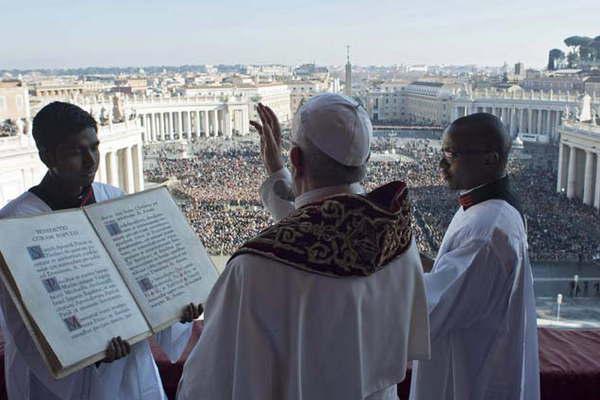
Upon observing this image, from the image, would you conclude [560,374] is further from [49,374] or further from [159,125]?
[159,125]

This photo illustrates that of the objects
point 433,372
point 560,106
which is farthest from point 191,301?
point 560,106

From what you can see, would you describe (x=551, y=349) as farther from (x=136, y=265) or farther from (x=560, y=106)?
(x=560, y=106)

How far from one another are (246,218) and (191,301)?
967 cm

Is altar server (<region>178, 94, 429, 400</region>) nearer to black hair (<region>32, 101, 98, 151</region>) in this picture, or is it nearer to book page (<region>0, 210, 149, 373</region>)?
book page (<region>0, 210, 149, 373</region>)

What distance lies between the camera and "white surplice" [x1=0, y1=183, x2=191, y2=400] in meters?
1.55

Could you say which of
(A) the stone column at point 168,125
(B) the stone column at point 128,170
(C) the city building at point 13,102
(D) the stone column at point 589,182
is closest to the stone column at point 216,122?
(A) the stone column at point 168,125

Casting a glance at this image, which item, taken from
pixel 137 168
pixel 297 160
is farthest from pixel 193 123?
pixel 297 160

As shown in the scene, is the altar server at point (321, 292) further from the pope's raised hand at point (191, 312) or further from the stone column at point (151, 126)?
the stone column at point (151, 126)

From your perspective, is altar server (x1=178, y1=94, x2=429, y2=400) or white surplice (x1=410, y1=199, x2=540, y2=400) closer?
altar server (x1=178, y1=94, x2=429, y2=400)

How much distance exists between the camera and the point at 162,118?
35.5 meters

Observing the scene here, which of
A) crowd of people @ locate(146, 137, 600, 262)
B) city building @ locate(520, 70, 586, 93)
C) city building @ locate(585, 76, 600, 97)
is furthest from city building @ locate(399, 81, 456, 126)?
crowd of people @ locate(146, 137, 600, 262)

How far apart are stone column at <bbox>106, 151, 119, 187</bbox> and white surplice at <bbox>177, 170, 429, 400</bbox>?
14.8 m

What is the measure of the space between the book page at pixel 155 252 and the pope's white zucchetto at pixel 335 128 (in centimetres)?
55

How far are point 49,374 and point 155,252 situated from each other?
39 cm
